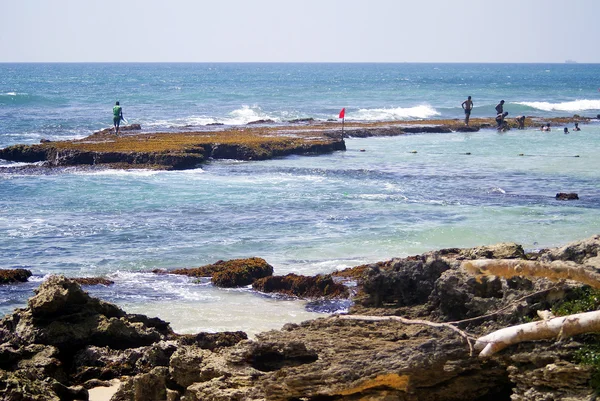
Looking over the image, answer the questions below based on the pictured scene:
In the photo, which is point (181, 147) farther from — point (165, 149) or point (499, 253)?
point (499, 253)

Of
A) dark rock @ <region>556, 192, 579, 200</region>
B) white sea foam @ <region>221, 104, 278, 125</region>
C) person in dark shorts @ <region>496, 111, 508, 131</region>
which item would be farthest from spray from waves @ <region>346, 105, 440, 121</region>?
dark rock @ <region>556, 192, 579, 200</region>

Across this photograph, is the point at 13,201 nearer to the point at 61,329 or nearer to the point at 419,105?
the point at 61,329

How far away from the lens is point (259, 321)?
13.3 meters

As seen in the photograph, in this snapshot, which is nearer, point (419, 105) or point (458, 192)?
point (458, 192)

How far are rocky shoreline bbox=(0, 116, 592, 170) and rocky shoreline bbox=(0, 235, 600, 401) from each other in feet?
77.0

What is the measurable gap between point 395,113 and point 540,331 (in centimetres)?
6509

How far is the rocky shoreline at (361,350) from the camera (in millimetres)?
6859

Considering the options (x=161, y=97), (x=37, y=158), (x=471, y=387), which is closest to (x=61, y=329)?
(x=471, y=387)

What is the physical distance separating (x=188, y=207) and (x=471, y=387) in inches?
731

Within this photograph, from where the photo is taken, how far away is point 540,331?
6.69m

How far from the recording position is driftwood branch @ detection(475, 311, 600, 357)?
651 centimetres

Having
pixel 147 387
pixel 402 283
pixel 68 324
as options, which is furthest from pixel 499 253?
pixel 68 324

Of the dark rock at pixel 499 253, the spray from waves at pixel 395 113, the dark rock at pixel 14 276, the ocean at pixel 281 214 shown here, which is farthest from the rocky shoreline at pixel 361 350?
Result: the spray from waves at pixel 395 113

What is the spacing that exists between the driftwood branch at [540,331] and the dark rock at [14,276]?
444 inches
